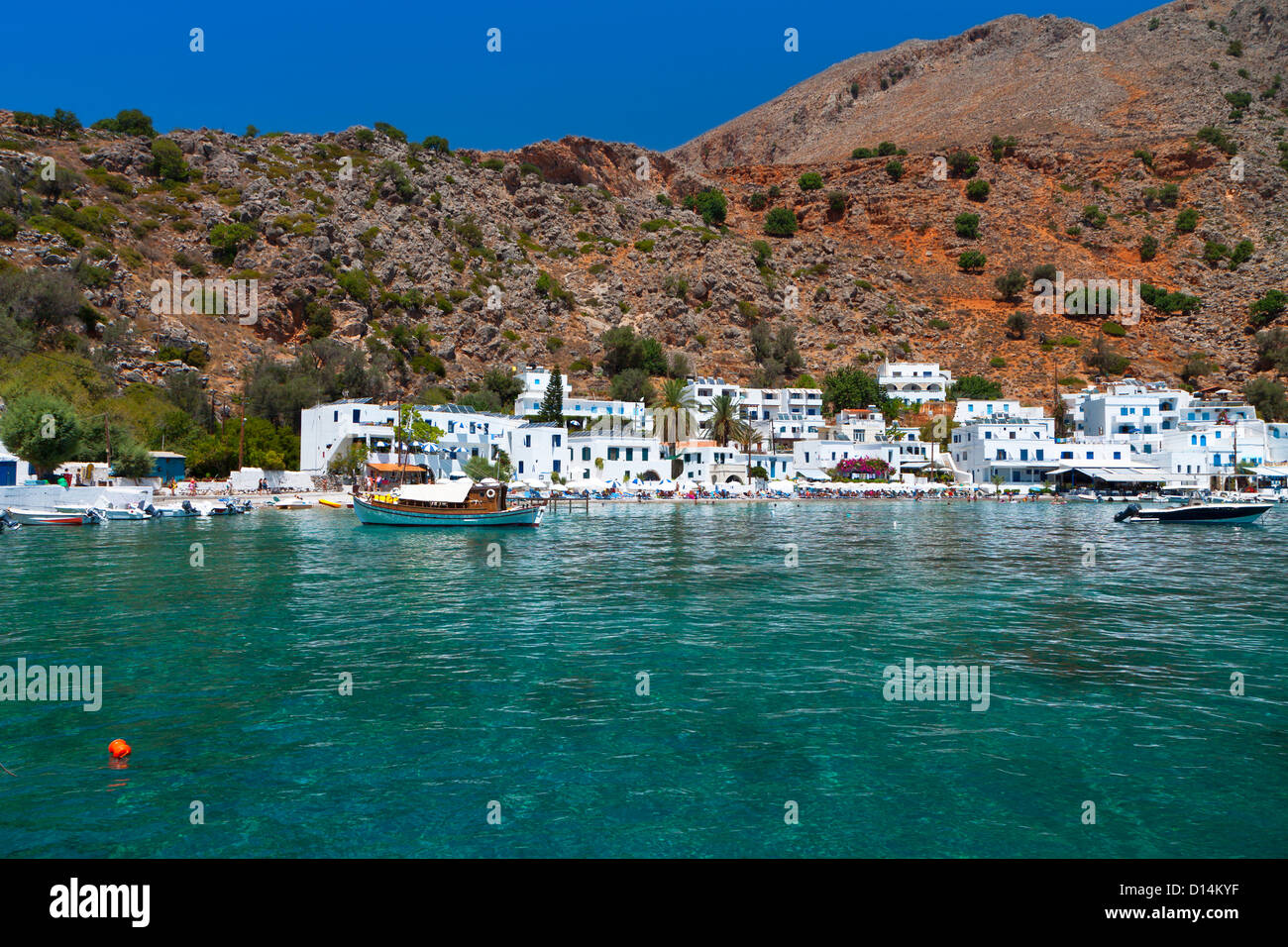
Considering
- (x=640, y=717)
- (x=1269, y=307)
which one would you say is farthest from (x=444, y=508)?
(x=1269, y=307)

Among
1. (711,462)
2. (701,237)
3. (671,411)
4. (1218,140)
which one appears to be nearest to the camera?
(711,462)

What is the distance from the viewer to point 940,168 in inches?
5714

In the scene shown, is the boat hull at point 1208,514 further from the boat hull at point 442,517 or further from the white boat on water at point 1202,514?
the boat hull at point 442,517

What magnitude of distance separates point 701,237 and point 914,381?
40.0 metres

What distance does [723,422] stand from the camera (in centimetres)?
8406

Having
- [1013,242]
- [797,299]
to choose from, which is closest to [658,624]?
[797,299]

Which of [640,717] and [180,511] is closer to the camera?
[640,717]

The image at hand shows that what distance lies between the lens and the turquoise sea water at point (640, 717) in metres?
9.02

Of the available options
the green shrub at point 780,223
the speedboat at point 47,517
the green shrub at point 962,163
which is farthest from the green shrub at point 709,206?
the speedboat at point 47,517

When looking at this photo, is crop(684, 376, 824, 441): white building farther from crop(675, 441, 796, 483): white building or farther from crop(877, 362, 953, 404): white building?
crop(877, 362, 953, 404): white building

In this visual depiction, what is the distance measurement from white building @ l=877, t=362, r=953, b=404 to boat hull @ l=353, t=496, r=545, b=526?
221 ft

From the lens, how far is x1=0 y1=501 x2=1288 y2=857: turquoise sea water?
9023 millimetres

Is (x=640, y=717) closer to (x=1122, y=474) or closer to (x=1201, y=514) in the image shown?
(x=1201, y=514)

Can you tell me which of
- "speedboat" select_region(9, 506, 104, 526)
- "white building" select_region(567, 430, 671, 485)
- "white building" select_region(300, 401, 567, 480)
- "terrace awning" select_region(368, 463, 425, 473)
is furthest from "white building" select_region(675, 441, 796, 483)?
"speedboat" select_region(9, 506, 104, 526)
